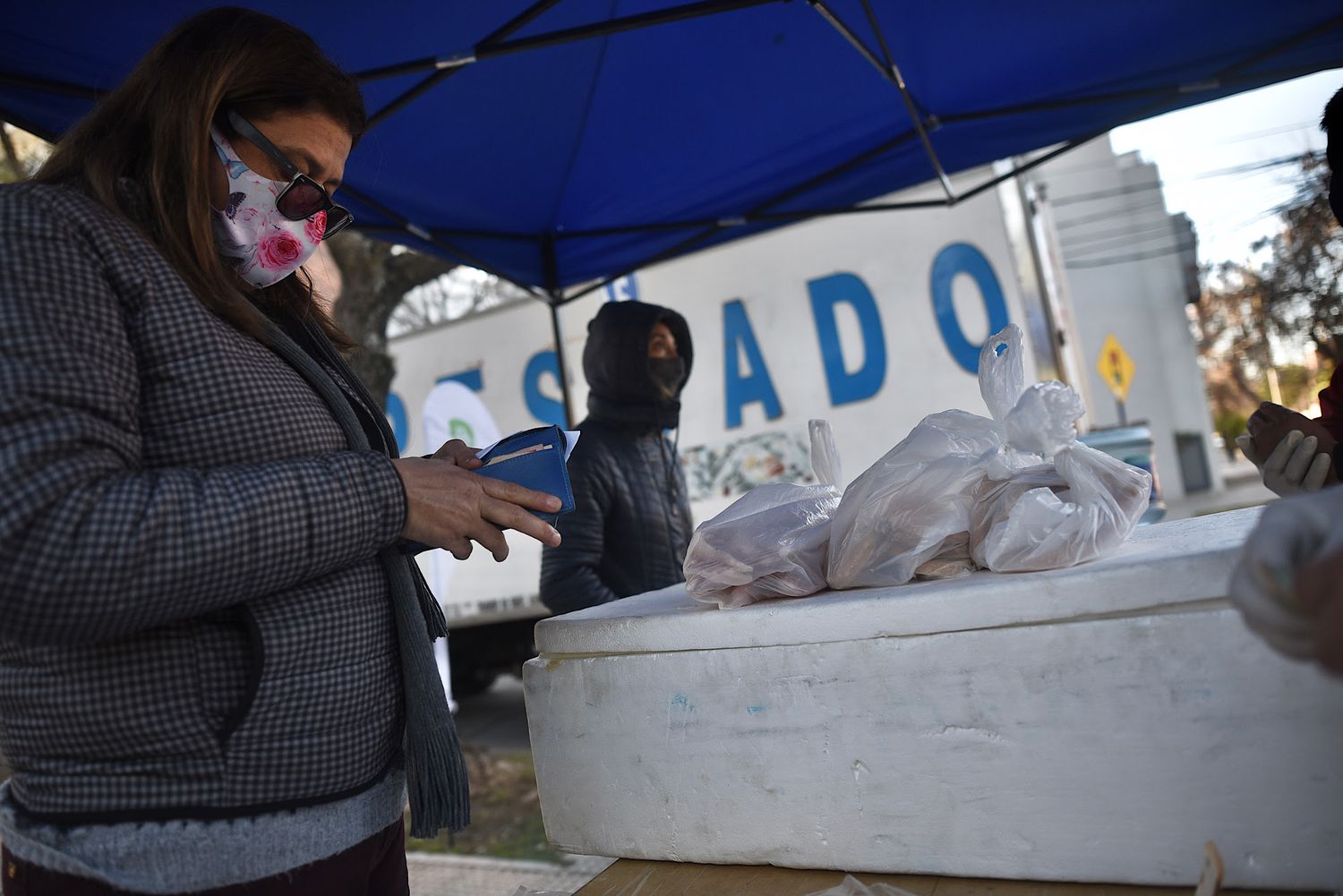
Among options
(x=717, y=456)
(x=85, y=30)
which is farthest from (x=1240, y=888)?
(x=717, y=456)

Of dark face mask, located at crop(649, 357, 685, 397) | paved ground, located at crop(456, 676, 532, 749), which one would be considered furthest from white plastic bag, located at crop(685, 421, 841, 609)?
paved ground, located at crop(456, 676, 532, 749)

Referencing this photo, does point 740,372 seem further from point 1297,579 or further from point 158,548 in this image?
point 1297,579

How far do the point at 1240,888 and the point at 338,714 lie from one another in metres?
1.02

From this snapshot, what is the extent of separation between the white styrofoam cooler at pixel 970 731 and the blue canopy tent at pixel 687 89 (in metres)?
1.67

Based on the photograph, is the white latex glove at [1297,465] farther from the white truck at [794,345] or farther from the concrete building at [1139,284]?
the concrete building at [1139,284]

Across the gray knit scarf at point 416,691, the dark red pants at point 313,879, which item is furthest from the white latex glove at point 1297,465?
the dark red pants at point 313,879

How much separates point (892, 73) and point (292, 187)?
2019 mm

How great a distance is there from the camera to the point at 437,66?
2.29 metres

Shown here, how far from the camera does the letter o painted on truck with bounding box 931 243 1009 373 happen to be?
584 cm

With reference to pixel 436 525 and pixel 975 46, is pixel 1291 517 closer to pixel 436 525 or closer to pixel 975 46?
pixel 436 525

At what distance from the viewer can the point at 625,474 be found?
2.84 metres

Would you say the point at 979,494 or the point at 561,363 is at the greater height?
the point at 561,363

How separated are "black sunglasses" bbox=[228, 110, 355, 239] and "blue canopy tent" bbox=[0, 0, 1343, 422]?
3.75ft

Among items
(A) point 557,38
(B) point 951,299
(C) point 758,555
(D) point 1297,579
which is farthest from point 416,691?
(B) point 951,299
